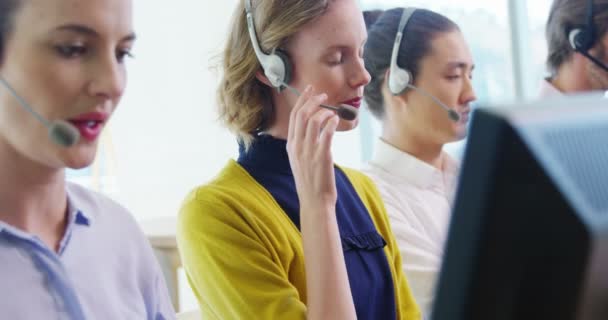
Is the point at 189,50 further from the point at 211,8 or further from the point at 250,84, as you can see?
the point at 250,84

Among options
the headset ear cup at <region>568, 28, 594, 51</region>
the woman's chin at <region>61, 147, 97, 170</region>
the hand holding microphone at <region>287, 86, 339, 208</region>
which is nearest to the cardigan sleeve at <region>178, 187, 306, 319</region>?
the hand holding microphone at <region>287, 86, 339, 208</region>

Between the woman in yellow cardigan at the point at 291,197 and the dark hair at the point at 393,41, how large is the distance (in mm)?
433

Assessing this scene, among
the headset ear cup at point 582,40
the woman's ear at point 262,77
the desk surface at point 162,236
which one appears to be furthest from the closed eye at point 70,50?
the desk surface at point 162,236

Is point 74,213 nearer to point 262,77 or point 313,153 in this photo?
point 313,153

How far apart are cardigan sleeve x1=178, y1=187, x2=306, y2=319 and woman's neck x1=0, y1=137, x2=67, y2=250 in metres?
0.29

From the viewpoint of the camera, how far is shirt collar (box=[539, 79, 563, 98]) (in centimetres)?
183

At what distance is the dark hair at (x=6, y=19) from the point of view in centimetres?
87

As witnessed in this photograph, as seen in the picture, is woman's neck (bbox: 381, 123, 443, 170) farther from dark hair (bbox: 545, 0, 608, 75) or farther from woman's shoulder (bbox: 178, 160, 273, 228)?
woman's shoulder (bbox: 178, 160, 273, 228)

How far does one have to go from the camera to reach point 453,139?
1.80 meters

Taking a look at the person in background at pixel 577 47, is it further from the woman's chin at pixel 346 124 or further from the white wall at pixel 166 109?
the white wall at pixel 166 109

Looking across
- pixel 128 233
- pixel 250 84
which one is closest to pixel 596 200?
pixel 128 233

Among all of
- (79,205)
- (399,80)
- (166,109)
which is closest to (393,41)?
(399,80)

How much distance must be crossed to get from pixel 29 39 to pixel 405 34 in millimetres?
1112

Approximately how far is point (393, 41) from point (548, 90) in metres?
0.41
